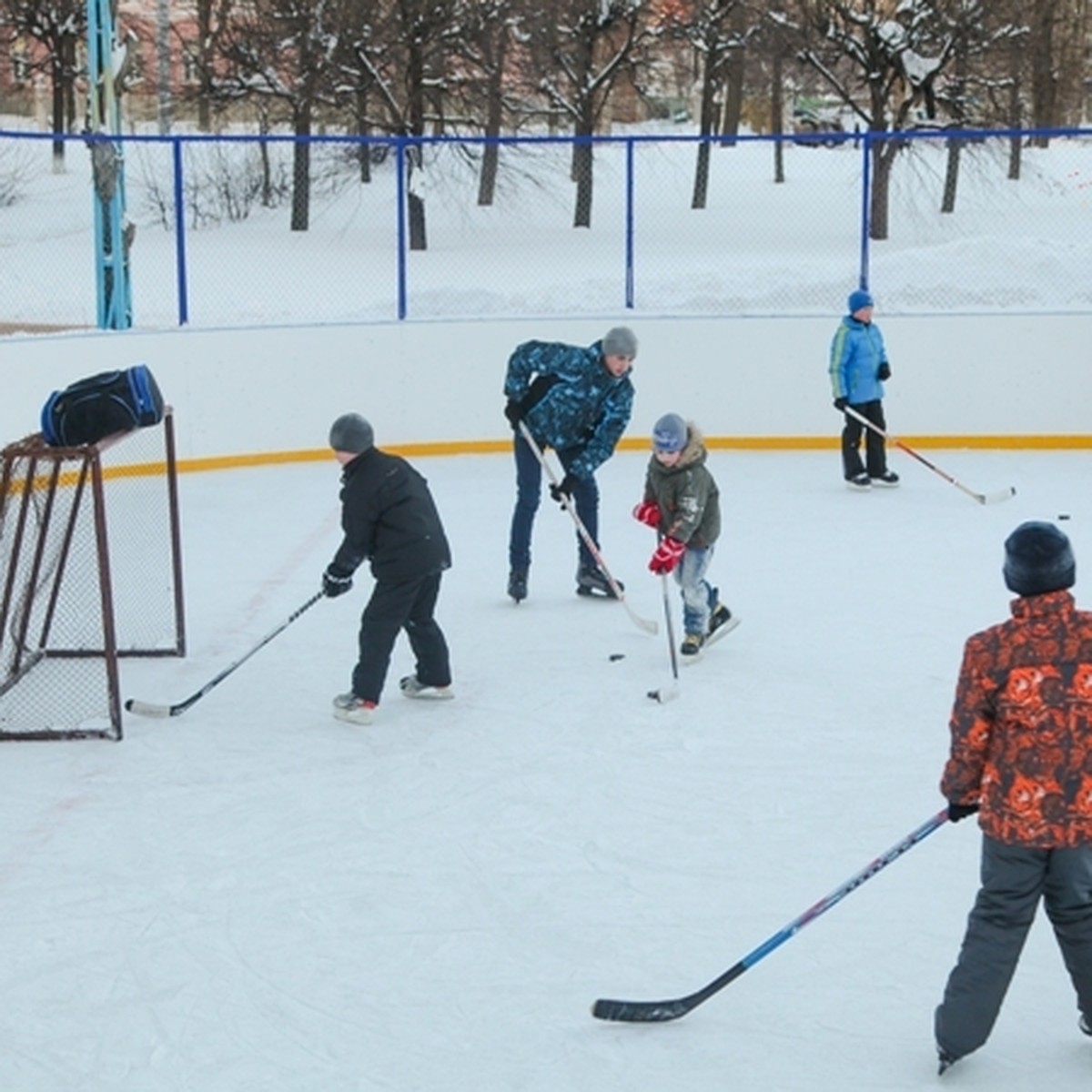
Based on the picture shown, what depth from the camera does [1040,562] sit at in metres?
3.31

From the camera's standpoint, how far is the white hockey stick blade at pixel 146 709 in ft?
20.1

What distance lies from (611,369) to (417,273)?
20.2ft

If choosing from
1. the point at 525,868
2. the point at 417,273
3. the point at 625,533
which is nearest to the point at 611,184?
the point at 417,273

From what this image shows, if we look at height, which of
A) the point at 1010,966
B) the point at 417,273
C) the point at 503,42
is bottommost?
the point at 1010,966

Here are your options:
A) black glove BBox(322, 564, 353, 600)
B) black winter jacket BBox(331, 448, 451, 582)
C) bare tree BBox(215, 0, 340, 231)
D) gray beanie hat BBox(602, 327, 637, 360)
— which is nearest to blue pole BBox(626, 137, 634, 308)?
gray beanie hat BBox(602, 327, 637, 360)

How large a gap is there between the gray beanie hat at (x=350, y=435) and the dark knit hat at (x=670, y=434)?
1027 mm

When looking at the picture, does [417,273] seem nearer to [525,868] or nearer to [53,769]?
[53,769]

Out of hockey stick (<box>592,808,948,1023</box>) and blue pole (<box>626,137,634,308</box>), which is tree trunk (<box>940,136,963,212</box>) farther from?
hockey stick (<box>592,808,948,1023</box>)

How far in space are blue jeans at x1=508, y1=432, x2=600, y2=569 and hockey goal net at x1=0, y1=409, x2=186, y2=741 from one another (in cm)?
140

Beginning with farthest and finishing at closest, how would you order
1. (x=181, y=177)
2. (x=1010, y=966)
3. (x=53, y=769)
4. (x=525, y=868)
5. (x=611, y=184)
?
(x=611, y=184) < (x=181, y=177) < (x=53, y=769) < (x=525, y=868) < (x=1010, y=966)

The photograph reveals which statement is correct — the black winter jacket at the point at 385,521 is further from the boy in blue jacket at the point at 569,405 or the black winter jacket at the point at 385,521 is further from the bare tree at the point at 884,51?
the bare tree at the point at 884,51

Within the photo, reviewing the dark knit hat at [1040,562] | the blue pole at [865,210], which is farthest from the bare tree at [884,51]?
the dark knit hat at [1040,562]

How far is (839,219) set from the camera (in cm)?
1652

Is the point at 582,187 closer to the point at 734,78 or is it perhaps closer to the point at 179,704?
the point at 179,704
